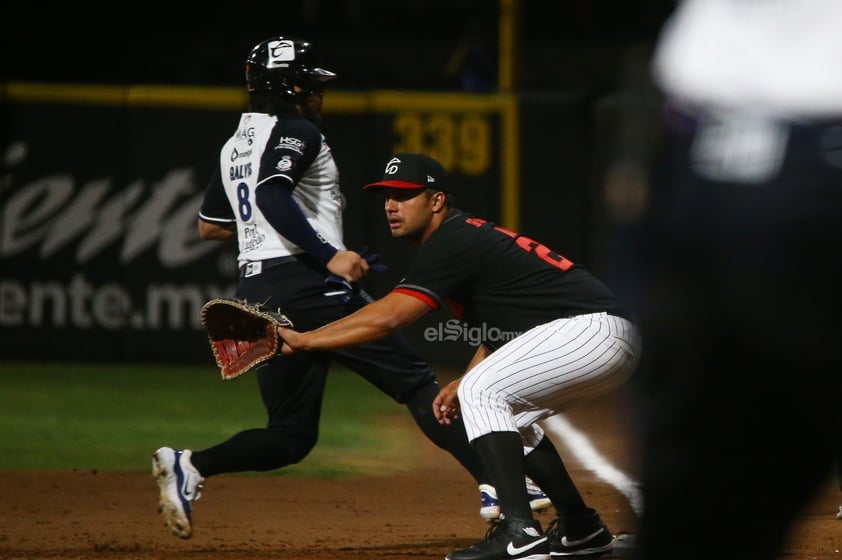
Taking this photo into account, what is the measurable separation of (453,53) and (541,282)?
12855 mm

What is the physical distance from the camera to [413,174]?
15.1ft

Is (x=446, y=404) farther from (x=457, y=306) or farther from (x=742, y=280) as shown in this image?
(x=742, y=280)

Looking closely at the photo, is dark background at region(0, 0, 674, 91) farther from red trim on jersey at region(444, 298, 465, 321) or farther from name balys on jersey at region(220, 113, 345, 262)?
red trim on jersey at region(444, 298, 465, 321)

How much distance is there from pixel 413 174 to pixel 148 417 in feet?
14.2

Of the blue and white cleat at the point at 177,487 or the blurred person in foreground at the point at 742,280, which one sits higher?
the blurred person in foreground at the point at 742,280

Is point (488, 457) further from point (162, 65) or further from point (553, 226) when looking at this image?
point (162, 65)

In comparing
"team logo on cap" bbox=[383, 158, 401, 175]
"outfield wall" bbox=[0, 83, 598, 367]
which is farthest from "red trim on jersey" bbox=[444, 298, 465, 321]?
"outfield wall" bbox=[0, 83, 598, 367]

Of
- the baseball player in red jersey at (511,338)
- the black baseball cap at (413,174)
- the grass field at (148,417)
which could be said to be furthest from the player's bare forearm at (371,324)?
the grass field at (148,417)

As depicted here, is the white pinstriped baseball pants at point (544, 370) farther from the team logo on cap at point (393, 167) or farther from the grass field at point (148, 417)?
the grass field at point (148, 417)

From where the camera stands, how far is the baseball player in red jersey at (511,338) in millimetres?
4277

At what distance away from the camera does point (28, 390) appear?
932 cm

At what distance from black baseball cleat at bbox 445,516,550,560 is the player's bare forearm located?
2.37ft

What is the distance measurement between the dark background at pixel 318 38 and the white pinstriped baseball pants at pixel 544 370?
11654 millimetres

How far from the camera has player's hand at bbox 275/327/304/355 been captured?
4.38 meters
